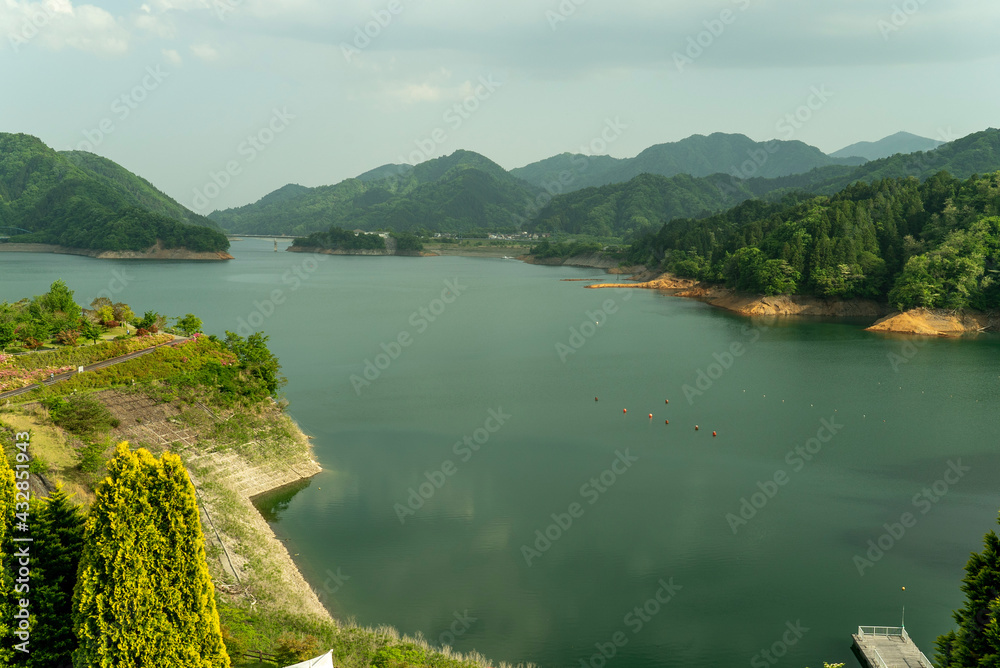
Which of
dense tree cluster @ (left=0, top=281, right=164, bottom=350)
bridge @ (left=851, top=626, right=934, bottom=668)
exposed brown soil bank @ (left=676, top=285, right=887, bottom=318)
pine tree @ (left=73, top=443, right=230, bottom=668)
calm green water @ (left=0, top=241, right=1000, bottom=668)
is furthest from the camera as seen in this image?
exposed brown soil bank @ (left=676, top=285, right=887, bottom=318)

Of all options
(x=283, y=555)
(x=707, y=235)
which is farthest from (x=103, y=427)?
(x=707, y=235)

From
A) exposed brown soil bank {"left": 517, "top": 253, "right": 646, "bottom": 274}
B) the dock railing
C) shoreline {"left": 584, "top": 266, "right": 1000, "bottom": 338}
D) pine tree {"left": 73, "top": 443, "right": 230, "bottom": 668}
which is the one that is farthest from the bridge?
exposed brown soil bank {"left": 517, "top": 253, "right": 646, "bottom": 274}

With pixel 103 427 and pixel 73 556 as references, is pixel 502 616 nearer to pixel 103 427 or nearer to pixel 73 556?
pixel 73 556

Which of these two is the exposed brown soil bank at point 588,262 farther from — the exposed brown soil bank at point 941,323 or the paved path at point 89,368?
the paved path at point 89,368

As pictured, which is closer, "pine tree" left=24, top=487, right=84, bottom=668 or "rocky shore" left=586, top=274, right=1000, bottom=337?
"pine tree" left=24, top=487, right=84, bottom=668

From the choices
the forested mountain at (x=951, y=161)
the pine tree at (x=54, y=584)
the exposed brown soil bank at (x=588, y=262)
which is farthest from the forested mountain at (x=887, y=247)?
the forested mountain at (x=951, y=161)

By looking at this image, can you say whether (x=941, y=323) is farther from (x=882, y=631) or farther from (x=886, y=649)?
(x=886, y=649)

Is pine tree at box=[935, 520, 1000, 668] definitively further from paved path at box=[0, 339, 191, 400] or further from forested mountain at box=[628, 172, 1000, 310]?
forested mountain at box=[628, 172, 1000, 310]
